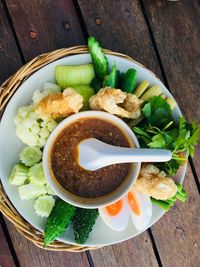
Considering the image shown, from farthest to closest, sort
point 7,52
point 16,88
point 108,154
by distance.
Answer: point 7,52, point 16,88, point 108,154

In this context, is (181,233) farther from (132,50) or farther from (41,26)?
(41,26)

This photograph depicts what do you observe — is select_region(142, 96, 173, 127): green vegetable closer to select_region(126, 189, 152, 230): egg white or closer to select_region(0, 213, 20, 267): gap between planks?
select_region(126, 189, 152, 230): egg white

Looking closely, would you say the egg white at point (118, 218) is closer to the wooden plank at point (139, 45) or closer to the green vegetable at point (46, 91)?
the wooden plank at point (139, 45)

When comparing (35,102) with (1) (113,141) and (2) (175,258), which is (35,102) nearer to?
(1) (113,141)

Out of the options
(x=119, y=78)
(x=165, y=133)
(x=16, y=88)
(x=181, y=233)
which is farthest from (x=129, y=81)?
(x=181, y=233)

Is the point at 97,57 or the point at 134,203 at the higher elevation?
the point at 97,57

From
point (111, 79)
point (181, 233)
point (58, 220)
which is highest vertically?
point (111, 79)
